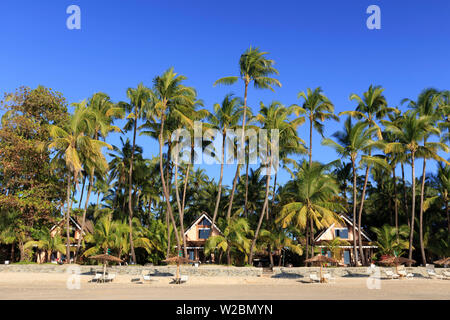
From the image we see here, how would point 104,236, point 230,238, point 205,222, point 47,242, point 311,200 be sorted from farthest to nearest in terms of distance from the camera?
point 205,222, point 47,242, point 104,236, point 311,200, point 230,238

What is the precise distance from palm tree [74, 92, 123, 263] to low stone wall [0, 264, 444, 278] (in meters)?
4.47

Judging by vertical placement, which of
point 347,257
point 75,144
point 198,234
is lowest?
point 347,257

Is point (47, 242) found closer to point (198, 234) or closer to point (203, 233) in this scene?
point (198, 234)

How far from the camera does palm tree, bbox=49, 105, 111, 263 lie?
104 feet

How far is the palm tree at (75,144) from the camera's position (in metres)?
31.6

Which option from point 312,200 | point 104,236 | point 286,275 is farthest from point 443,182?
A: point 104,236

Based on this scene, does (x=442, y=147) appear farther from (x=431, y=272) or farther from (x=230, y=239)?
(x=230, y=239)

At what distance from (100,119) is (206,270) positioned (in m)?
16.4

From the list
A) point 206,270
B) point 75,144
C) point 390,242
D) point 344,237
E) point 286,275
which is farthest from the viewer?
point 344,237

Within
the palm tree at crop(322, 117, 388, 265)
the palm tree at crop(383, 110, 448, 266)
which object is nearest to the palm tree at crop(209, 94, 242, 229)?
the palm tree at crop(322, 117, 388, 265)

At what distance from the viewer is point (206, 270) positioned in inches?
1098

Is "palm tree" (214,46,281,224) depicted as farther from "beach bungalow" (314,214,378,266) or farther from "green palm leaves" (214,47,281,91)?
"beach bungalow" (314,214,378,266)

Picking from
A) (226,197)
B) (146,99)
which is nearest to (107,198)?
(226,197)
